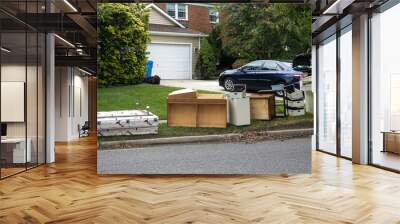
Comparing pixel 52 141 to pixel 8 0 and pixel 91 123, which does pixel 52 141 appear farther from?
pixel 91 123

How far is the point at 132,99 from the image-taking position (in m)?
6.74

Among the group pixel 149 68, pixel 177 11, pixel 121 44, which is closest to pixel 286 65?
pixel 177 11

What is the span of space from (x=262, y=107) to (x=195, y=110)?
100 cm

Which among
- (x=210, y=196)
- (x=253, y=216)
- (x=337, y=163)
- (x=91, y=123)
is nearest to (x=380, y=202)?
(x=253, y=216)

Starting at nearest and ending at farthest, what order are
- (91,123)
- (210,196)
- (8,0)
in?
(210,196)
(8,0)
(91,123)

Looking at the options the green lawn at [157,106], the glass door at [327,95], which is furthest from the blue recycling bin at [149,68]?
the glass door at [327,95]

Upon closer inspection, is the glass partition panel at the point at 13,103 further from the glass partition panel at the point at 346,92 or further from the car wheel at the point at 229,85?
the glass partition panel at the point at 346,92

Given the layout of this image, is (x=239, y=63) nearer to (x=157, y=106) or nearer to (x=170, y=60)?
(x=170, y=60)

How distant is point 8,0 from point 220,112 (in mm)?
3474

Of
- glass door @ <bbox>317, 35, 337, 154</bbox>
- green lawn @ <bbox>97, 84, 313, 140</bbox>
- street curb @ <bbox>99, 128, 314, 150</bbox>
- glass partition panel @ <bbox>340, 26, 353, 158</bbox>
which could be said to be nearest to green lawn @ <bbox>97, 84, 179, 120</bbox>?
green lawn @ <bbox>97, 84, 313, 140</bbox>

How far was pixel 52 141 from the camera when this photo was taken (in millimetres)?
8648

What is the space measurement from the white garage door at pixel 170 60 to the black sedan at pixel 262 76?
66 cm

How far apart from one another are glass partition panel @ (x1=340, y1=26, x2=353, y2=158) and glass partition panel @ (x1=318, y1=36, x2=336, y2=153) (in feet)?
1.47

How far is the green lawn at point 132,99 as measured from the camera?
6.75m
